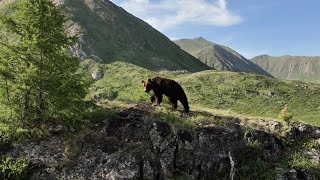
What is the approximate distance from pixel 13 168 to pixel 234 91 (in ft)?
201

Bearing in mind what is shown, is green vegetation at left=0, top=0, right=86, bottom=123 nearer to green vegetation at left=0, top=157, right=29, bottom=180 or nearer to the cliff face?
the cliff face

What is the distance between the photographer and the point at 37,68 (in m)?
20.4

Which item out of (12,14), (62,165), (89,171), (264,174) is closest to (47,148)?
(62,165)

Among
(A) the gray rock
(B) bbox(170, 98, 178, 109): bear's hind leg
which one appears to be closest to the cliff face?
(B) bbox(170, 98, 178, 109): bear's hind leg

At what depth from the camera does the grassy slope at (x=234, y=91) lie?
67188mm

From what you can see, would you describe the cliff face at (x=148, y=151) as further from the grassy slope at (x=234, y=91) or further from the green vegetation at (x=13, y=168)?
the grassy slope at (x=234, y=91)

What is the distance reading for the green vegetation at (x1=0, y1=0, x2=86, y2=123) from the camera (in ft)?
65.2

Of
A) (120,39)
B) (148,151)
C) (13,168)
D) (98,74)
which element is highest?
(120,39)

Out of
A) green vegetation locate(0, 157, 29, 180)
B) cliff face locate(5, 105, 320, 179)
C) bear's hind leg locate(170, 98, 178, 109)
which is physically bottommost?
green vegetation locate(0, 157, 29, 180)

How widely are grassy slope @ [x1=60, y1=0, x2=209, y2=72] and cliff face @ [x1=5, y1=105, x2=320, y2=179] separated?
74493 mm

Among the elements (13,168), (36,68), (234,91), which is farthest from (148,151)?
(234,91)

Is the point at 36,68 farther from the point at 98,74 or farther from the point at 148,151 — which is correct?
the point at 98,74

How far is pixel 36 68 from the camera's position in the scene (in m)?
20.2

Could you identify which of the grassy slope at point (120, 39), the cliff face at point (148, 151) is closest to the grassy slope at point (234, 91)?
the grassy slope at point (120, 39)
